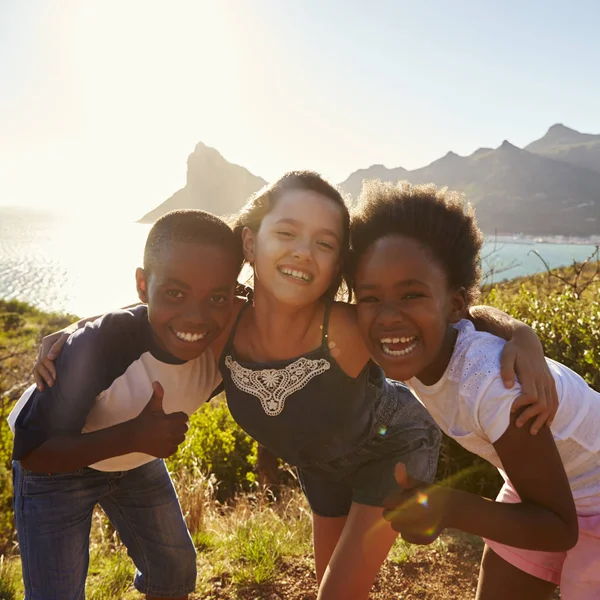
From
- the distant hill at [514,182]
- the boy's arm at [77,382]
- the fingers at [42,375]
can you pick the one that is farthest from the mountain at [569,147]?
the fingers at [42,375]

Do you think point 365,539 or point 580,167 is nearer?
point 365,539

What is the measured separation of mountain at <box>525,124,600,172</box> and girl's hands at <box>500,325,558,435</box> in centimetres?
15227

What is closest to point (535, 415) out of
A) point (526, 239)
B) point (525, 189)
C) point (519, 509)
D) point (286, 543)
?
point (519, 509)

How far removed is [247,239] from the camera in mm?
2162

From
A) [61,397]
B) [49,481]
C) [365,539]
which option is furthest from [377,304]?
[49,481]

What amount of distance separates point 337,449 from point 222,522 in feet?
7.28

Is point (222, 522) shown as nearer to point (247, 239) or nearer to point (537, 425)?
point (247, 239)

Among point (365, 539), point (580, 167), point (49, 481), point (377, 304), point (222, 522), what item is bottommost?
point (222, 522)

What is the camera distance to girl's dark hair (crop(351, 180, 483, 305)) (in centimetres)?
178

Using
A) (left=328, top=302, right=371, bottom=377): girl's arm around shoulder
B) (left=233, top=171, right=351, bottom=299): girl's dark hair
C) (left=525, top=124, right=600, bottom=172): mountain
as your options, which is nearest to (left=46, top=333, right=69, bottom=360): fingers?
(left=233, top=171, right=351, bottom=299): girl's dark hair

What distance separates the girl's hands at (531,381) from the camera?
1355 mm

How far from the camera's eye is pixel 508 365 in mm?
1446

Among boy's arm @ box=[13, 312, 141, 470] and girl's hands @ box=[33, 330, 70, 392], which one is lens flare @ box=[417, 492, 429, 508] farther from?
girl's hands @ box=[33, 330, 70, 392]

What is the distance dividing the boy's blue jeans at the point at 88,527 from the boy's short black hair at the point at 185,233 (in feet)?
3.23
